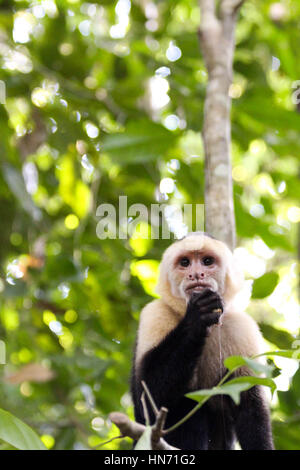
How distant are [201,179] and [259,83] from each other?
1.06 meters

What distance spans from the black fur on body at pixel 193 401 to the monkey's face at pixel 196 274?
0.09 meters

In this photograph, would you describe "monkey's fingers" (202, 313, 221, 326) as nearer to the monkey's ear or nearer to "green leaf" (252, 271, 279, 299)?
the monkey's ear

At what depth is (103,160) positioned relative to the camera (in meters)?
3.74

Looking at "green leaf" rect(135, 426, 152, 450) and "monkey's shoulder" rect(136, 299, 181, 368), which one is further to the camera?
"monkey's shoulder" rect(136, 299, 181, 368)

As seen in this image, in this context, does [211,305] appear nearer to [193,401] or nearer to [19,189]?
[193,401]

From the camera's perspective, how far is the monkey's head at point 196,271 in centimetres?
204

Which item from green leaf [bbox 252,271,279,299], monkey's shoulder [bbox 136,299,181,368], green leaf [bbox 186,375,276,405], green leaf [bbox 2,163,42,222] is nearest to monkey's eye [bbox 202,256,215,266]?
monkey's shoulder [bbox 136,299,181,368]

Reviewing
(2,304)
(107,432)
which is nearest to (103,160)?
(2,304)

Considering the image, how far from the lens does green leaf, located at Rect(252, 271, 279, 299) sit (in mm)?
2523

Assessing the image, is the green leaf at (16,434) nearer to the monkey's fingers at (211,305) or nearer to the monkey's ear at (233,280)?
the monkey's fingers at (211,305)

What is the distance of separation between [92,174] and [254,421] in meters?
1.98

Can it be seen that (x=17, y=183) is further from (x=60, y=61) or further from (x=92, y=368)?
(x=92, y=368)

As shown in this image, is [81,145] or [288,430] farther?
[81,145]

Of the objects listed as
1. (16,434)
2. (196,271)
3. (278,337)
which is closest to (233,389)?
(16,434)
